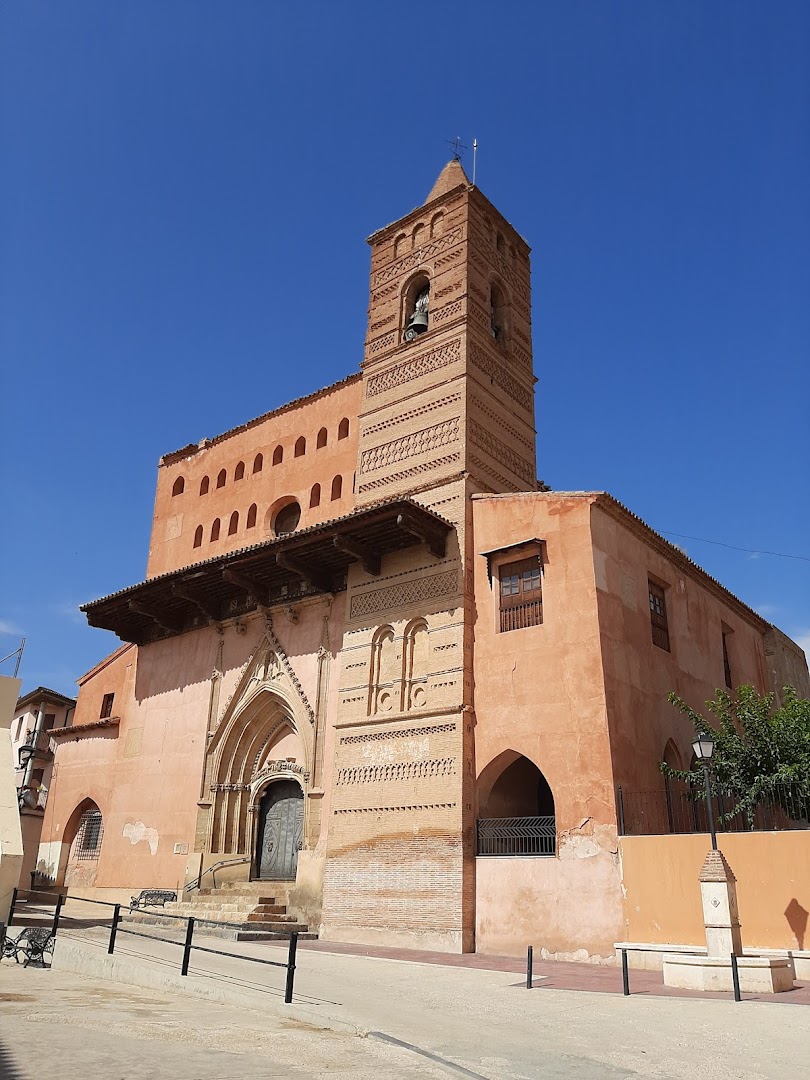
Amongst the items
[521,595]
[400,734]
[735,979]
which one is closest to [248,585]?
[400,734]

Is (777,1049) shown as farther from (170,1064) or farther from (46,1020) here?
(46,1020)

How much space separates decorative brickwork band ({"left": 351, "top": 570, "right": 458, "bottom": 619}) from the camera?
16.1 metres

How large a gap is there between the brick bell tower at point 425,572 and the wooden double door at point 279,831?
81.7 inches

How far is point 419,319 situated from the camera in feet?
64.7

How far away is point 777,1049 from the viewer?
250 inches

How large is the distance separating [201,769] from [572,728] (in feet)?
30.1

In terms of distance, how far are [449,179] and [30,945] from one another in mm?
18893

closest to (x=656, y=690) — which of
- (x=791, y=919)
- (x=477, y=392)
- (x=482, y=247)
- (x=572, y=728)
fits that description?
(x=572, y=728)

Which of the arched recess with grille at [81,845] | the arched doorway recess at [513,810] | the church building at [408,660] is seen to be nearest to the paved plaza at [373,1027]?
the arched doorway recess at [513,810]

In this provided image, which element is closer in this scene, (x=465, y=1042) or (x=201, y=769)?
(x=465, y=1042)

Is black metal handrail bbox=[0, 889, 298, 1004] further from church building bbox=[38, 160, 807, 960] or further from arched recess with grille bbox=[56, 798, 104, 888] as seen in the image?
arched recess with grille bbox=[56, 798, 104, 888]

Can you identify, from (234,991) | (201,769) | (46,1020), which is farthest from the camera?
(201,769)

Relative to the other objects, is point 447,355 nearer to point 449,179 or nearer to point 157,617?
point 449,179

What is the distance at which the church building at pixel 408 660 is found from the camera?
1395 centimetres
